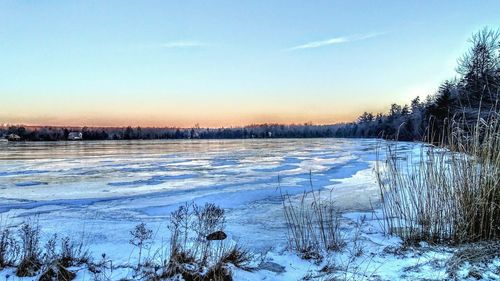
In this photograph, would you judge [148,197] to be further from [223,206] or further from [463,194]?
[463,194]

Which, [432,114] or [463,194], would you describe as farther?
[432,114]

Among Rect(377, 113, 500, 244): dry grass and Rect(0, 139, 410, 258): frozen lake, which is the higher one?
Rect(377, 113, 500, 244): dry grass

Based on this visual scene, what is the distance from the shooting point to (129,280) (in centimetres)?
423

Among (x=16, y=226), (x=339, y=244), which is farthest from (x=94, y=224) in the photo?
(x=339, y=244)

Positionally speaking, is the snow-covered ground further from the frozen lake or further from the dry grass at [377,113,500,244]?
the dry grass at [377,113,500,244]

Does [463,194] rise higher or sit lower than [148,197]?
higher

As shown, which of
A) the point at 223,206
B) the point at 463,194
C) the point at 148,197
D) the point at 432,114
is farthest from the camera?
the point at 432,114

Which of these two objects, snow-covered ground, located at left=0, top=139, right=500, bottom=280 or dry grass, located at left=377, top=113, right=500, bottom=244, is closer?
snow-covered ground, located at left=0, top=139, right=500, bottom=280

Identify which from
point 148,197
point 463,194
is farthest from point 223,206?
point 463,194

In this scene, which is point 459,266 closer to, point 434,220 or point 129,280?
point 434,220

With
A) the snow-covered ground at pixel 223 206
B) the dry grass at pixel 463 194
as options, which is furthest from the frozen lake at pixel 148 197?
the dry grass at pixel 463 194

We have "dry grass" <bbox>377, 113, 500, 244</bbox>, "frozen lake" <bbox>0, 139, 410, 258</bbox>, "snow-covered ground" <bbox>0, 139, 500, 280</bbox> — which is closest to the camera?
"snow-covered ground" <bbox>0, 139, 500, 280</bbox>

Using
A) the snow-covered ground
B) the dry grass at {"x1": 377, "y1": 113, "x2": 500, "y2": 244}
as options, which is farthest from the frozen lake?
the dry grass at {"x1": 377, "y1": 113, "x2": 500, "y2": 244}

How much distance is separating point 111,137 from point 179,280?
448ft
